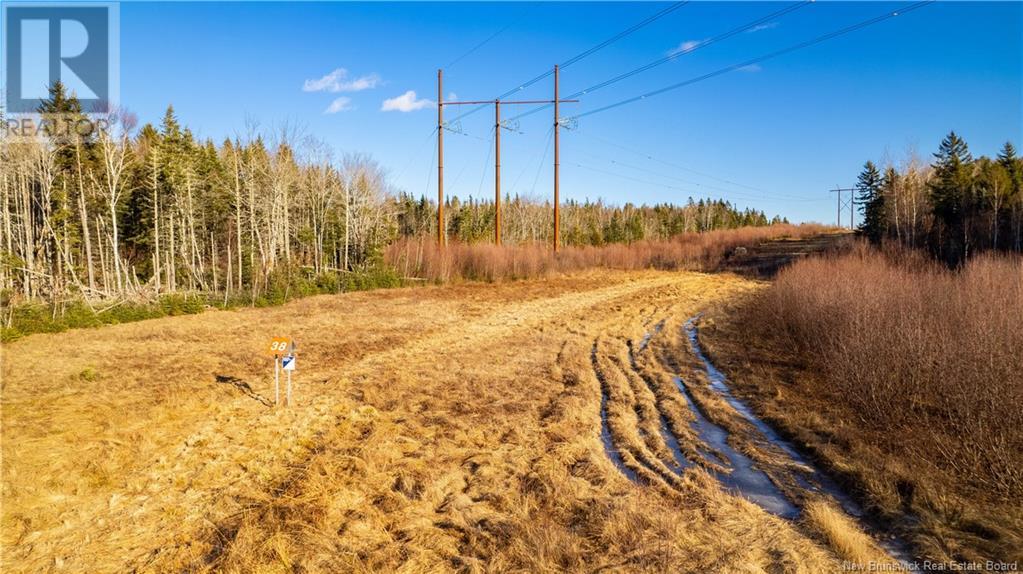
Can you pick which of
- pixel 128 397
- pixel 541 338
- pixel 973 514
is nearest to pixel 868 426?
pixel 973 514

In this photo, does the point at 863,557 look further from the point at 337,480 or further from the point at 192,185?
the point at 192,185

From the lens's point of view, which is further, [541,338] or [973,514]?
[541,338]

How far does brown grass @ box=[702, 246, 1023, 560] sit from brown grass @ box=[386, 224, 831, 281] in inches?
706

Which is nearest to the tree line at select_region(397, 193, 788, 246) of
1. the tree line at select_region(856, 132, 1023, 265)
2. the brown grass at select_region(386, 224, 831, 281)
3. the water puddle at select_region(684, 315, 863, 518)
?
the brown grass at select_region(386, 224, 831, 281)

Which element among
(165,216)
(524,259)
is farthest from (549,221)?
(165,216)

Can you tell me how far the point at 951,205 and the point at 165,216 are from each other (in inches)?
1491

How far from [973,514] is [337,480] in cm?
599

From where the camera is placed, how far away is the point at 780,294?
14.9 meters

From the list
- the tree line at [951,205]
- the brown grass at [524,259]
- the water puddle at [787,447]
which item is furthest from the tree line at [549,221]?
the water puddle at [787,447]

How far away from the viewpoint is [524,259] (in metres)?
29.9

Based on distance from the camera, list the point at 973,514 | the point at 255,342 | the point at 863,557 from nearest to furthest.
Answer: the point at 863,557 → the point at 973,514 → the point at 255,342

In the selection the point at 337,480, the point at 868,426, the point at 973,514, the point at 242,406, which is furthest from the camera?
the point at 242,406

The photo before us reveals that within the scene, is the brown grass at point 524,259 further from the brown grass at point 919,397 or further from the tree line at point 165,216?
the brown grass at point 919,397

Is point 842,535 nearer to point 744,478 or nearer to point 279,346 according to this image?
point 744,478
